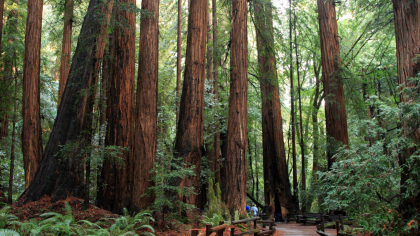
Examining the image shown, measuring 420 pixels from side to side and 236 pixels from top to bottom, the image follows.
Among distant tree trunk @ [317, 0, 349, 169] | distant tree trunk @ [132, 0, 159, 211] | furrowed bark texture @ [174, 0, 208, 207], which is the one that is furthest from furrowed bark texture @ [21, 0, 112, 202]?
distant tree trunk @ [317, 0, 349, 169]

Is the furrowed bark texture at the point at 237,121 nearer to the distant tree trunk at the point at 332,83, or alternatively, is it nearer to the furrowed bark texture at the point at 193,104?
the furrowed bark texture at the point at 193,104

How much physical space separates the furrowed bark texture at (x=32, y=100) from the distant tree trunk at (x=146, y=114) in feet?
15.3

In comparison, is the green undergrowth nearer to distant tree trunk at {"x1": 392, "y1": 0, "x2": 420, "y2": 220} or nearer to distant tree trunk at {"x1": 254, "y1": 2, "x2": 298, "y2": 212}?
distant tree trunk at {"x1": 392, "y1": 0, "x2": 420, "y2": 220}

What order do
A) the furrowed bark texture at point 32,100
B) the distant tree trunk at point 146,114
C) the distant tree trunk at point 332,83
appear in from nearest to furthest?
the distant tree trunk at point 146,114 → the furrowed bark texture at point 32,100 → the distant tree trunk at point 332,83

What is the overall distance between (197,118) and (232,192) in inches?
107

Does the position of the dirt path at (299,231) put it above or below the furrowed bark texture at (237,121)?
below

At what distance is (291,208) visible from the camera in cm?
1533

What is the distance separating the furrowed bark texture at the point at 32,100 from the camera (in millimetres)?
10383

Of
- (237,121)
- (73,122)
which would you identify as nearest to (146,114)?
(73,122)

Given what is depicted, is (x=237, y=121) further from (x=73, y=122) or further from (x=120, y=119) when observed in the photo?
(x=73, y=122)

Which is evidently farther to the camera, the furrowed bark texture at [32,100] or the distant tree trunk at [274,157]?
the distant tree trunk at [274,157]

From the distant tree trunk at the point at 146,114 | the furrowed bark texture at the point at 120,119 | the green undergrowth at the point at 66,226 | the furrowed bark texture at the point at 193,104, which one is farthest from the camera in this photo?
the furrowed bark texture at the point at 193,104

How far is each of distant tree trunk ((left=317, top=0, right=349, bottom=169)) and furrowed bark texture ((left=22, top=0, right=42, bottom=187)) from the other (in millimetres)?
12135

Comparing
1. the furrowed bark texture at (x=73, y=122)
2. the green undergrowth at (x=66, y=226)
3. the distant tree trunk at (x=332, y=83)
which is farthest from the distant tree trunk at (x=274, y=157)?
the green undergrowth at (x=66, y=226)
